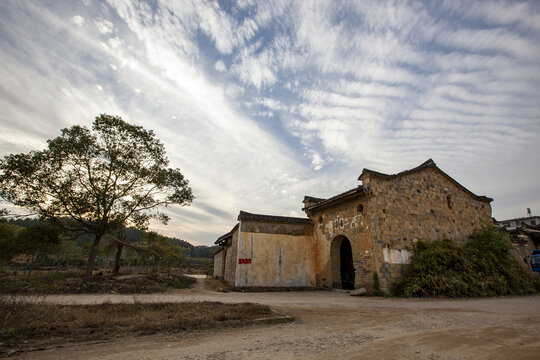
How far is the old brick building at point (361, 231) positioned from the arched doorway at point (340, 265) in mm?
52

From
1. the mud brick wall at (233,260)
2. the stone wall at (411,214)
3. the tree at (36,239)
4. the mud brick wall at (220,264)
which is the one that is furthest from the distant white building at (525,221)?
the tree at (36,239)

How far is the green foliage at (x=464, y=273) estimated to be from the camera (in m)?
10.3

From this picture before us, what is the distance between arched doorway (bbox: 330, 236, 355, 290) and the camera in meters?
14.2

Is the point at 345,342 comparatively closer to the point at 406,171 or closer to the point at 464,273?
the point at 464,273

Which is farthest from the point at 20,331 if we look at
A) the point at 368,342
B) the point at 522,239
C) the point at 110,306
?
the point at 522,239

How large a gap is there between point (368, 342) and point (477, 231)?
15.0m

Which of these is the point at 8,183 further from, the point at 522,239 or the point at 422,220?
the point at 522,239

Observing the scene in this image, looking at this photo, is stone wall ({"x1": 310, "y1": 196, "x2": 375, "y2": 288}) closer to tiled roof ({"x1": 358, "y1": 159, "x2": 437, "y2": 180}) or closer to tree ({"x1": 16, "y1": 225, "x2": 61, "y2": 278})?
tiled roof ({"x1": 358, "y1": 159, "x2": 437, "y2": 180})

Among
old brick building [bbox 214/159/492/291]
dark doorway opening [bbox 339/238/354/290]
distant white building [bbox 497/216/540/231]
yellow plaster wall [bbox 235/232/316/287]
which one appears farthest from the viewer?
distant white building [bbox 497/216/540/231]

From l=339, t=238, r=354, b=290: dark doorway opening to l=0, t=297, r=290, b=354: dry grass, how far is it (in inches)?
414

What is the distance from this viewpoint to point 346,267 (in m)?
16.0

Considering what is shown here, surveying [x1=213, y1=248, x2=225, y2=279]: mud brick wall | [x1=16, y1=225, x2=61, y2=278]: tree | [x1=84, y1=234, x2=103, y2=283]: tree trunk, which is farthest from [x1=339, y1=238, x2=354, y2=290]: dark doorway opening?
[x1=16, y1=225, x2=61, y2=278]: tree

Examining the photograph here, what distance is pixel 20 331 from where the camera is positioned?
3.87m

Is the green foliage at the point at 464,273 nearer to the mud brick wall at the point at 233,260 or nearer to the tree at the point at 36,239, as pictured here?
the mud brick wall at the point at 233,260
